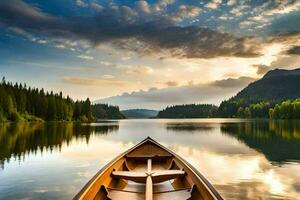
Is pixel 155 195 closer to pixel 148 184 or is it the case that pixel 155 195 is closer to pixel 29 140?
pixel 148 184

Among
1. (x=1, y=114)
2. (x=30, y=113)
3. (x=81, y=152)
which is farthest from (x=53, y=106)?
(x=81, y=152)

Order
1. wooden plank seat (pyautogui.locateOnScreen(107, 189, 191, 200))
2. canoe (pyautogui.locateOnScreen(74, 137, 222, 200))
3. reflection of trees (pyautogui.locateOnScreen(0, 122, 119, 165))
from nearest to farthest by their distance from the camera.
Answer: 1. canoe (pyautogui.locateOnScreen(74, 137, 222, 200))
2. wooden plank seat (pyautogui.locateOnScreen(107, 189, 191, 200))
3. reflection of trees (pyautogui.locateOnScreen(0, 122, 119, 165))

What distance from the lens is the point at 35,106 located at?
123562 millimetres

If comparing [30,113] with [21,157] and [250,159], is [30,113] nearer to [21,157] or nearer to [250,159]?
[21,157]

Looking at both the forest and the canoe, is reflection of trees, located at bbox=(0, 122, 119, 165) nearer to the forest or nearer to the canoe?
the canoe

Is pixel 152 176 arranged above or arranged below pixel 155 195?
above

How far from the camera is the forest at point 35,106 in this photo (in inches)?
3882

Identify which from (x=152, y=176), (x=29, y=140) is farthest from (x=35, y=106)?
(x=152, y=176)

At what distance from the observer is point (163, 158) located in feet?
60.3

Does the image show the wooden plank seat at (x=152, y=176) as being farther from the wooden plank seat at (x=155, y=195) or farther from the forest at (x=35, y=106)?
the forest at (x=35, y=106)

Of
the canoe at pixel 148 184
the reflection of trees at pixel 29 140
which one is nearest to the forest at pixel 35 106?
the reflection of trees at pixel 29 140

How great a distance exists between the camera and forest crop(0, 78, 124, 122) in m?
98.6

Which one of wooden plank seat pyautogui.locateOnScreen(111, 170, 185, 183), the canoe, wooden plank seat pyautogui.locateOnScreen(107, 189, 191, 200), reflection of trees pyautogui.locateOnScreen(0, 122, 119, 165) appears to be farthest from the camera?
reflection of trees pyautogui.locateOnScreen(0, 122, 119, 165)

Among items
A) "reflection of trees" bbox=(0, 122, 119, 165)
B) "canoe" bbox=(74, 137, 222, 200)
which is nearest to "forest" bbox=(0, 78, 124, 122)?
"reflection of trees" bbox=(0, 122, 119, 165)
